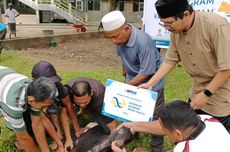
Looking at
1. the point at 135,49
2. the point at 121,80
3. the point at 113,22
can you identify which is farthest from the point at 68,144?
the point at 121,80

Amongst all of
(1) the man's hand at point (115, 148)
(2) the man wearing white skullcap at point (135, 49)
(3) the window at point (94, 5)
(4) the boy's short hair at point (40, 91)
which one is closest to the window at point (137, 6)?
(3) the window at point (94, 5)

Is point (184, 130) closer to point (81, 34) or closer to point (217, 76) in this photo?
point (217, 76)

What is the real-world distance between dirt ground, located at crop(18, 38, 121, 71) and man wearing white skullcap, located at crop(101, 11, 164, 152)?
579 cm

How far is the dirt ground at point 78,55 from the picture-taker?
10.2m

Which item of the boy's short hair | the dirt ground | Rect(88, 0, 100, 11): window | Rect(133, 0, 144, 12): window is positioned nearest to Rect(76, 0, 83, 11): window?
Rect(88, 0, 100, 11): window

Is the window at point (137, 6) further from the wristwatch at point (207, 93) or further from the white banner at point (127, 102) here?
the wristwatch at point (207, 93)

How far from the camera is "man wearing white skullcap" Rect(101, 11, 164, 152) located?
3.22 m

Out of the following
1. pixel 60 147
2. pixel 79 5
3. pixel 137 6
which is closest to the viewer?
pixel 60 147

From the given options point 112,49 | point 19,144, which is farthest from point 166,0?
point 112,49

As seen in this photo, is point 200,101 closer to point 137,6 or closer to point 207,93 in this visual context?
point 207,93

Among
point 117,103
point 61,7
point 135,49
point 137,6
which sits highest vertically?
point 137,6

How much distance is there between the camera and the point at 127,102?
3457 millimetres

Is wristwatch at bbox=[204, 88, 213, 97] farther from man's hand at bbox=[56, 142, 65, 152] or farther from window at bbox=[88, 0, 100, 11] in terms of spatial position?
window at bbox=[88, 0, 100, 11]

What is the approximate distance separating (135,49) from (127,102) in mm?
548
